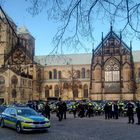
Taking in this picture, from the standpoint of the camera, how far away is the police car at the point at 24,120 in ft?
70.0

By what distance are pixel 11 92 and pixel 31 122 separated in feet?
219

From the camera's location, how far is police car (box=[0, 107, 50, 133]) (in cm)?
2133

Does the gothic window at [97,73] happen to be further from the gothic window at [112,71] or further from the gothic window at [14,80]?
the gothic window at [14,80]

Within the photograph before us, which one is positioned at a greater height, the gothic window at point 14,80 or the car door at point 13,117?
the gothic window at point 14,80

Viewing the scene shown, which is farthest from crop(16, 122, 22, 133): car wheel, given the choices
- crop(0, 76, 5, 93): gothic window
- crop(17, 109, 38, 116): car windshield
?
crop(0, 76, 5, 93): gothic window

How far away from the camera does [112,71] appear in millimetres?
88000

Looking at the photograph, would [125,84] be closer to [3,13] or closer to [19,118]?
[19,118]

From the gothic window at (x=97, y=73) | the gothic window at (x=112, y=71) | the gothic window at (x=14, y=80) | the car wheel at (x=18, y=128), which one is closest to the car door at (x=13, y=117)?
the car wheel at (x=18, y=128)

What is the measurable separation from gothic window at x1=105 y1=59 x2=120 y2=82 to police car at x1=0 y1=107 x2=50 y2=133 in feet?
214

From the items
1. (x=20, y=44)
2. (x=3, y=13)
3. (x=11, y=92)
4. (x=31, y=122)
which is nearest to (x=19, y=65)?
(x=20, y=44)

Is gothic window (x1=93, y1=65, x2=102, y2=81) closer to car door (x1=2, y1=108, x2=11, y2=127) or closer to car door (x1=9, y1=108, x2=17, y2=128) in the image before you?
car door (x1=2, y1=108, x2=11, y2=127)

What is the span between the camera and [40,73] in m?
104

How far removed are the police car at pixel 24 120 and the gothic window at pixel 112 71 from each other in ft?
214

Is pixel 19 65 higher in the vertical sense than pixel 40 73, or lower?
lower
